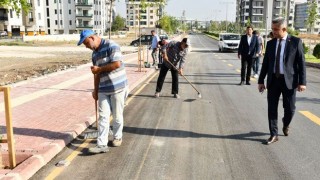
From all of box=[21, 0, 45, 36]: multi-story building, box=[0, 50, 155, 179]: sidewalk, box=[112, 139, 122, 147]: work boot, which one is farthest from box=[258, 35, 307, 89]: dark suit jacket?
box=[21, 0, 45, 36]: multi-story building

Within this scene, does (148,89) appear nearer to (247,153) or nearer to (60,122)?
(60,122)

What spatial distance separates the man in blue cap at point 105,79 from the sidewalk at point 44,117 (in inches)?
33.8

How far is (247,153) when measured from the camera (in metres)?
5.71

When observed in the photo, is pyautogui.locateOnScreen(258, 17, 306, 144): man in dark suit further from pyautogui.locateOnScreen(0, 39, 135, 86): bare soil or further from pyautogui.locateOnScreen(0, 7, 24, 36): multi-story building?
pyautogui.locateOnScreen(0, 7, 24, 36): multi-story building

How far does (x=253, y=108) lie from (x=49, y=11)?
90116mm

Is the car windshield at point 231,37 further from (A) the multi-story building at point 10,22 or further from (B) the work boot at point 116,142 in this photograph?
(A) the multi-story building at point 10,22

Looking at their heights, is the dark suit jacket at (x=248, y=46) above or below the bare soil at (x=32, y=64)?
above

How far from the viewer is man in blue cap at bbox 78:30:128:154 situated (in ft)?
17.7

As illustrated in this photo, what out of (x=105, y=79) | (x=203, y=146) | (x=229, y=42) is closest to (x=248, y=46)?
(x=203, y=146)

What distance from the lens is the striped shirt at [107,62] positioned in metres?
5.44

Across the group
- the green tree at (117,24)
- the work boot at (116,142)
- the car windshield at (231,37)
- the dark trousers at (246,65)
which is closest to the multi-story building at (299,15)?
the green tree at (117,24)

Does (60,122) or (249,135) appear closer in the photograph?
(249,135)

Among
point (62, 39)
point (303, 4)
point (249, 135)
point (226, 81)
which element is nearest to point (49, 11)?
point (62, 39)

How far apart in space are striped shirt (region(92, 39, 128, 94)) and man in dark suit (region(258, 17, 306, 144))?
2.55m
